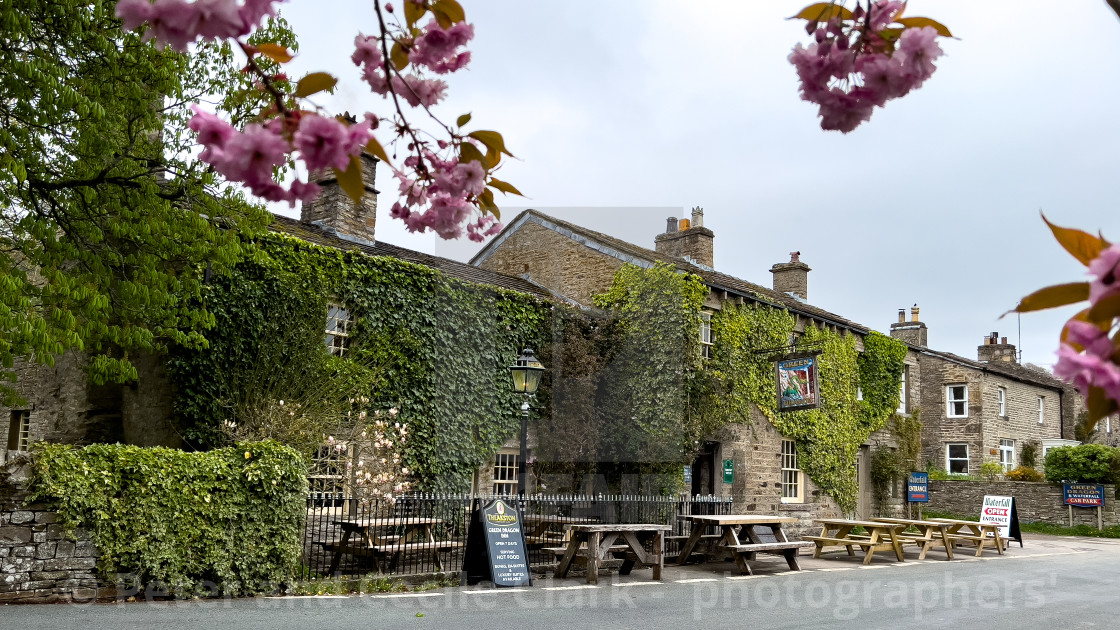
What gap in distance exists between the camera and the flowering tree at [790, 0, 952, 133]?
224cm

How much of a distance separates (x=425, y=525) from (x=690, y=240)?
15.0m

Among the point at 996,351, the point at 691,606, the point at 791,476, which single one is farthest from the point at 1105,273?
the point at 996,351

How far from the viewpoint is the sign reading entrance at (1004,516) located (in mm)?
20266

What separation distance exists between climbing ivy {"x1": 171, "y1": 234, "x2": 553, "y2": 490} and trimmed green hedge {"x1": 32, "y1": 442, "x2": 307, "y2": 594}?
384cm

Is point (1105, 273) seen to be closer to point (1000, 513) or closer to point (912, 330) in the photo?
point (1000, 513)

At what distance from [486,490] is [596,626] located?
361 inches

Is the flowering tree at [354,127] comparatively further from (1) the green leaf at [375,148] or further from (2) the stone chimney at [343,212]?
(2) the stone chimney at [343,212]

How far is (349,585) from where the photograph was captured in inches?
435

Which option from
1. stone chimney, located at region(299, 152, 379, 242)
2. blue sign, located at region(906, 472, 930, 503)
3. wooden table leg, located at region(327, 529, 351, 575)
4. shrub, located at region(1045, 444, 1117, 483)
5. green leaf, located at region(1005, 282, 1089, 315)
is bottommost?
wooden table leg, located at region(327, 529, 351, 575)

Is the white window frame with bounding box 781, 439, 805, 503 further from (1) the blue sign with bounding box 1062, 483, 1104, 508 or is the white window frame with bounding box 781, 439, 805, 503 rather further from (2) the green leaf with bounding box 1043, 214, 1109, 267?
(2) the green leaf with bounding box 1043, 214, 1109, 267

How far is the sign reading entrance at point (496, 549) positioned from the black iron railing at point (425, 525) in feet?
1.91

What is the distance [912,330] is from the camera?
39844 millimetres

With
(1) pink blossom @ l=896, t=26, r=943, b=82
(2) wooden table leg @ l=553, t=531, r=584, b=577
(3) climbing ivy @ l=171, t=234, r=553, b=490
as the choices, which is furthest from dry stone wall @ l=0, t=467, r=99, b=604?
(1) pink blossom @ l=896, t=26, r=943, b=82

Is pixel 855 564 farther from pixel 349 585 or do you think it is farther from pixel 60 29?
pixel 60 29
